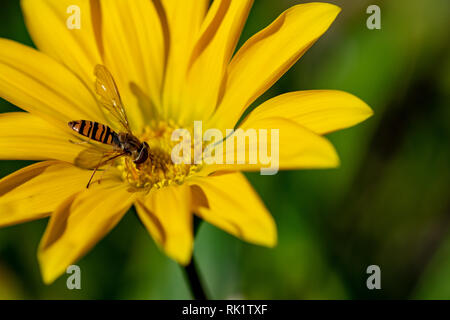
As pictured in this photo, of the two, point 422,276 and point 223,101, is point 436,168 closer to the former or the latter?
point 422,276

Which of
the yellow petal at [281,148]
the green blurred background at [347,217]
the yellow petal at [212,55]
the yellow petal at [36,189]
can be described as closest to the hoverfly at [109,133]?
the yellow petal at [36,189]

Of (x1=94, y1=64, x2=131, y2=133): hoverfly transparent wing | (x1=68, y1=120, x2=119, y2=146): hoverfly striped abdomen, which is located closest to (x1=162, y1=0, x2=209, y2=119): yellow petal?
Answer: (x1=94, y1=64, x2=131, y2=133): hoverfly transparent wing

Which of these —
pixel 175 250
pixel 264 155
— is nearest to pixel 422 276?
pixel 264 155

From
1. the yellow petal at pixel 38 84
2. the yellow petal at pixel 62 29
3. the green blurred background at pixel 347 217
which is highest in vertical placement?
the yellow petal at pixel 62 29

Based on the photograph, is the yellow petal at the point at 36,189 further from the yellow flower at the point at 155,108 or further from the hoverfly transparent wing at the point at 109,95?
the hoverfly transparent wing at the point at 109,95

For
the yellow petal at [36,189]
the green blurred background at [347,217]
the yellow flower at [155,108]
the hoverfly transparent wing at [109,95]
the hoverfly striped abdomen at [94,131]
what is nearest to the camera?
the yellow flower at [155,108]

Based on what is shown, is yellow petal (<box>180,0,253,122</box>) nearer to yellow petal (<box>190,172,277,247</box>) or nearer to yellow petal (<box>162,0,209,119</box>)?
yellow petal (<box>162,0,209,119</box>)

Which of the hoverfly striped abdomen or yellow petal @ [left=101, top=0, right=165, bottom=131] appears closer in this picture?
the hoverfly striped abdomen

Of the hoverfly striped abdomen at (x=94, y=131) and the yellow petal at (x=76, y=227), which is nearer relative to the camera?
the yellow petal at (x=76, y=227)
